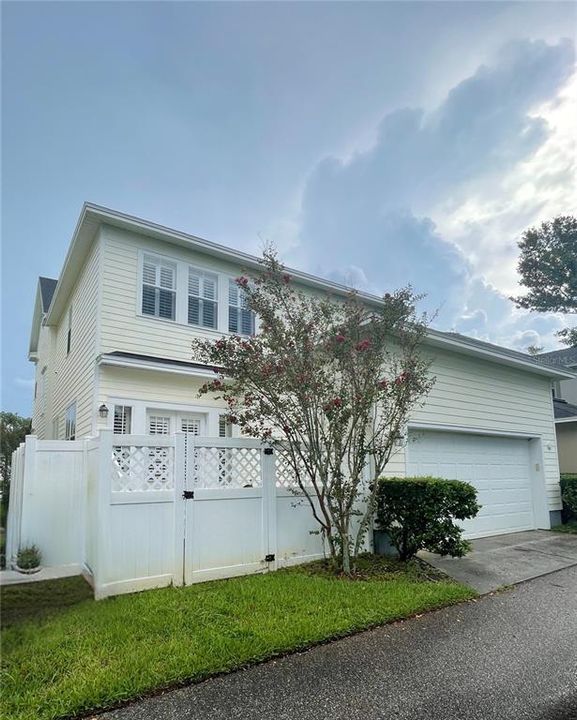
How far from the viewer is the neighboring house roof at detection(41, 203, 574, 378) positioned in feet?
28.4

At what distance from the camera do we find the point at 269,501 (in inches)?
247

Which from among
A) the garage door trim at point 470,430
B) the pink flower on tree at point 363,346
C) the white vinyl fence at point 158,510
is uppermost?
the pink flower on tree at point 363,346

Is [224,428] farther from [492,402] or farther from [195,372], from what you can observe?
[492,402]

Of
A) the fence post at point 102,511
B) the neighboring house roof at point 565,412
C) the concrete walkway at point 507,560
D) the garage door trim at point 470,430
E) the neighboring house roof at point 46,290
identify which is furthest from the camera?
the neighboring house roof at point 565,412

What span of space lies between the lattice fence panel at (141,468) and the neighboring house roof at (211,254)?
391cm

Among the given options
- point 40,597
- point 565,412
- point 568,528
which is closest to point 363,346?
point 40,597

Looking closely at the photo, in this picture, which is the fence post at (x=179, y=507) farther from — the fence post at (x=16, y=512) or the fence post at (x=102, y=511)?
the fence post at (x=16, y=512)

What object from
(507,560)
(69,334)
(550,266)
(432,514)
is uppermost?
(550,266)

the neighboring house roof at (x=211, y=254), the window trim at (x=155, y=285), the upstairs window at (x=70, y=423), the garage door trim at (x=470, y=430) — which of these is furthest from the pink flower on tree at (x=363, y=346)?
the upstairs window at (x=70, y=423)

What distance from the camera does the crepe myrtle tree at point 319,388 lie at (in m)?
6.05

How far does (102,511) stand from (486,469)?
8392mm

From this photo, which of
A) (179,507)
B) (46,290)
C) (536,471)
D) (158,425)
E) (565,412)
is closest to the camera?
(179,507)

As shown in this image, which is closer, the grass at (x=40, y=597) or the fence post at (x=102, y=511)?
the grass at (x=40, y=597)

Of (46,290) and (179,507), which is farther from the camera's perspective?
(46,290)
